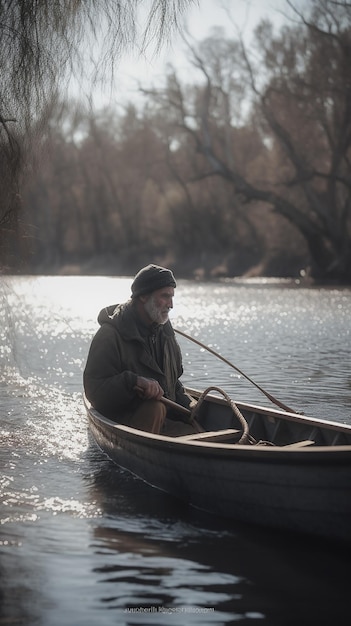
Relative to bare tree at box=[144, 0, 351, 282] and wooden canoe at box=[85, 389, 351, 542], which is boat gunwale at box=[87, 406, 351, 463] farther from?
bare tree at box=[144, 0, 351, 282]

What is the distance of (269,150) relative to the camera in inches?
1927

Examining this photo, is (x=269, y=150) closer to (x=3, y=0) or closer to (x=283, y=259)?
(x=283, y=259)

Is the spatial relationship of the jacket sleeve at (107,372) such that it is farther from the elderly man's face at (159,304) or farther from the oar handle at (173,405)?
the elderly man's face at (159,304)

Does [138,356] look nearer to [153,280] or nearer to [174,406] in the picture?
[174,406]

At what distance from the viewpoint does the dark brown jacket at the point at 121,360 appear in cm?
725

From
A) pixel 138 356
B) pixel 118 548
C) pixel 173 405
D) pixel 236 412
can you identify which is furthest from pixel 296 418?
pixel 118 548

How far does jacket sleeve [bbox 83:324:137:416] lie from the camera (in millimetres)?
7211

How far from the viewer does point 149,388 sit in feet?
23.4

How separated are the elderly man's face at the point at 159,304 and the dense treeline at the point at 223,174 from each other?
55.2 feet

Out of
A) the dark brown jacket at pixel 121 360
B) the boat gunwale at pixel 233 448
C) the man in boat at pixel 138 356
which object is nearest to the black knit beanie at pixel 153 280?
the man in boat at pixel 138 356

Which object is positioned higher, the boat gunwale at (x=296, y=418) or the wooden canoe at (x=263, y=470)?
the boat gunwale at (x=296, y=418)

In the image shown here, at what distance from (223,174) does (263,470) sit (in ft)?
103

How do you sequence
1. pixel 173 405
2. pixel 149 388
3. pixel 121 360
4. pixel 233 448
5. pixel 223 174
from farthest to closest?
pixel 223 174 < pixel 173 405 < pixel 121 360 < pixel 149 388 < pixel 233 448

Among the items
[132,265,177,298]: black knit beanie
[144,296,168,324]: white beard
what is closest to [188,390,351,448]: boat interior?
[144,296,168,324]: white beard
